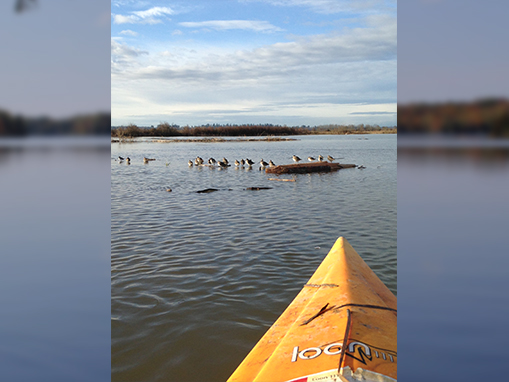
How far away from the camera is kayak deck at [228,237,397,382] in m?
2.79
